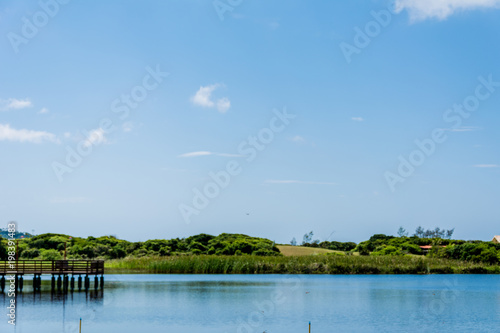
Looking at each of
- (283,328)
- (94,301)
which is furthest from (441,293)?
(94,301)

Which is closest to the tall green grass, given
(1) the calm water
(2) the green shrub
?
(1) the calm water

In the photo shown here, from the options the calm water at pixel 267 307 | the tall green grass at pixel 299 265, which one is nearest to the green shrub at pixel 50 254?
the tall green grass at pixel 299 265

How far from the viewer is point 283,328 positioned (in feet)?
112

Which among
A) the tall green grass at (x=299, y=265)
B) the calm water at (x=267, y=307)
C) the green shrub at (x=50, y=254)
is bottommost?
the calm water at (x=267, y=307)

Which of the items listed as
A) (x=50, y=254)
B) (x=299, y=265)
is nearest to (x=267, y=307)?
(x=299, y=265)

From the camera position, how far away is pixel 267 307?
4244 centimetres

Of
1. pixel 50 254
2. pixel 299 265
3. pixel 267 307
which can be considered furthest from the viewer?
pixel 50 254

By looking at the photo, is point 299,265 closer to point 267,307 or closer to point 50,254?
point 267,307

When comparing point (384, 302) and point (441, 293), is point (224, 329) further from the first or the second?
point (441, 293)

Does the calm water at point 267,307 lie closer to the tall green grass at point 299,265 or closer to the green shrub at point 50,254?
the tall green grass at point 299,265

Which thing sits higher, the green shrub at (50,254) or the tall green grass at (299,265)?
the green shrub at (50,254)

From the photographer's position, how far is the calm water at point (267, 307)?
35125 mm

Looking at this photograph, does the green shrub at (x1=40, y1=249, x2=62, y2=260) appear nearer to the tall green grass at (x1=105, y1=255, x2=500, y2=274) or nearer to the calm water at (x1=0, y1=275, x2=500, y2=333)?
the tall green grass at (x1=105, y1=255, x2=500, y2=274)

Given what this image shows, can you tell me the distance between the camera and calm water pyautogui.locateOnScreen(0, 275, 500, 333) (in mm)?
35125
